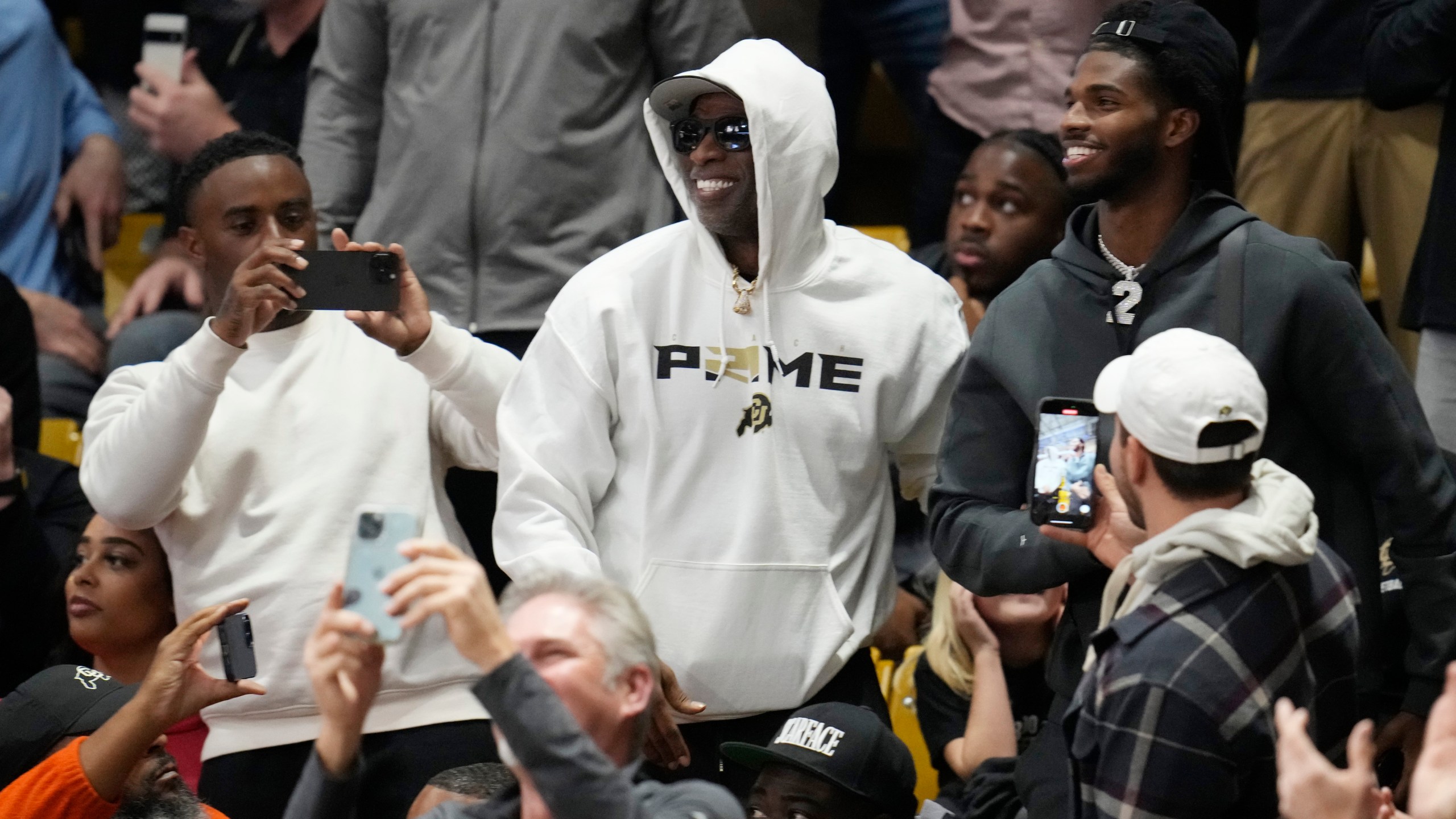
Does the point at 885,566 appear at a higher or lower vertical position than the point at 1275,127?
lower

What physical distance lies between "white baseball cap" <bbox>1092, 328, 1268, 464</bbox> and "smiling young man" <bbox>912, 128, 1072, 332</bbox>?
2.19m

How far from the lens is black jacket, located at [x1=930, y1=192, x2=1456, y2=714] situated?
3.45m

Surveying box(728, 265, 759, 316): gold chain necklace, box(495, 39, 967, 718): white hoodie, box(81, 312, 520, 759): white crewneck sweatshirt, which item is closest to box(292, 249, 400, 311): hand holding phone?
box(81, 312, 520, 759): white crewneck sweatshirt

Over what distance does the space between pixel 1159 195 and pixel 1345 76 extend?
→ 77.5 inches

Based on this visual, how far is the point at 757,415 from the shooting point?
3.95 metres

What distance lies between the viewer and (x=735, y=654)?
3867mm

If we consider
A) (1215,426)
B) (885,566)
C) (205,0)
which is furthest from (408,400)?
(205,0)

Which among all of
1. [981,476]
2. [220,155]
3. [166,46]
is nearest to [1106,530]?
[981,476]

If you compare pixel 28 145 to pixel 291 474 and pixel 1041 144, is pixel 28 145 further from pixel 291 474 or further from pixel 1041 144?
pixel 1041 144

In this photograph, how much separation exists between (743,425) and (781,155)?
570 millimetres

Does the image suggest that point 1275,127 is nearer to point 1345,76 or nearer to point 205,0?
point 1345,76

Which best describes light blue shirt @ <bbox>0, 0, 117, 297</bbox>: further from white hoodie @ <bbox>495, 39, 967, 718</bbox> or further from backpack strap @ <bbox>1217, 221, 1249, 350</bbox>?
backpack strap @ <bbox>1217, 221, 1249, 350</bbox>

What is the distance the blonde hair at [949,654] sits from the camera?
14.7ft

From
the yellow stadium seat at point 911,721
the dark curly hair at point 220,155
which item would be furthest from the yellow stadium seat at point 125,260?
the yellow stadium seat at point 911,721
